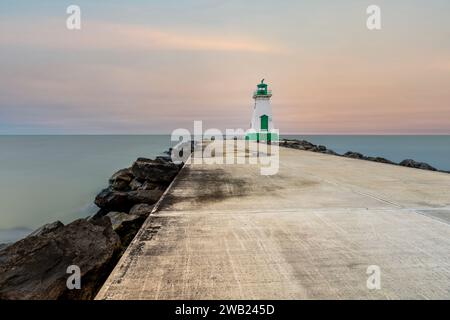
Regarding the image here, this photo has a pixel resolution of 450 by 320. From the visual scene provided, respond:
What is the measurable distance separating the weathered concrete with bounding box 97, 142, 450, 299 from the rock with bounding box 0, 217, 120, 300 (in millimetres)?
320

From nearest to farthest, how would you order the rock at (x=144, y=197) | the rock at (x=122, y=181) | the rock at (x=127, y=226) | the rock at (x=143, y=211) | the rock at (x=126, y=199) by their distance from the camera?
the rock at (x=127, y=226), the rock at (x=143, y=211), the rock at (x=144, y=197), the rock at (x=126, y=199), the rock at (x=122, y=181)

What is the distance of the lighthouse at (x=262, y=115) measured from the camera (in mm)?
28033

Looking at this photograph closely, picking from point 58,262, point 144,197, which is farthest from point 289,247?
point 144,197

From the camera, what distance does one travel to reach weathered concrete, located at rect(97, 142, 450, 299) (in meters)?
1.86

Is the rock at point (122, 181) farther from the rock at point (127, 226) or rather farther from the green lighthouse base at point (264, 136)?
the green lighthouse base at point (264, 136)

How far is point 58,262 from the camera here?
241cm

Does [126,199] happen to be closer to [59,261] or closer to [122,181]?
[122,181]

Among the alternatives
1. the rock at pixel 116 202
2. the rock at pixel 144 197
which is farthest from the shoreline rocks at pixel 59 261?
the rock at pixel 116 202

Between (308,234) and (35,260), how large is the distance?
2.29 metres

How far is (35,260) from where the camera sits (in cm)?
245

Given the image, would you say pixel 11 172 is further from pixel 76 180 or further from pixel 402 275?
pixel 402 275

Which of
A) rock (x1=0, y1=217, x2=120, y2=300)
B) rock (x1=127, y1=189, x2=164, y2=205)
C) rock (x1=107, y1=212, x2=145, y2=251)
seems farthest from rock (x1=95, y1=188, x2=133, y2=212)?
rock (x1=0, y1=217, x2=120, y2=300)

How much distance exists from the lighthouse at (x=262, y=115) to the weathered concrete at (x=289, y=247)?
78.2ft

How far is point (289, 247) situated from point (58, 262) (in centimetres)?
183
